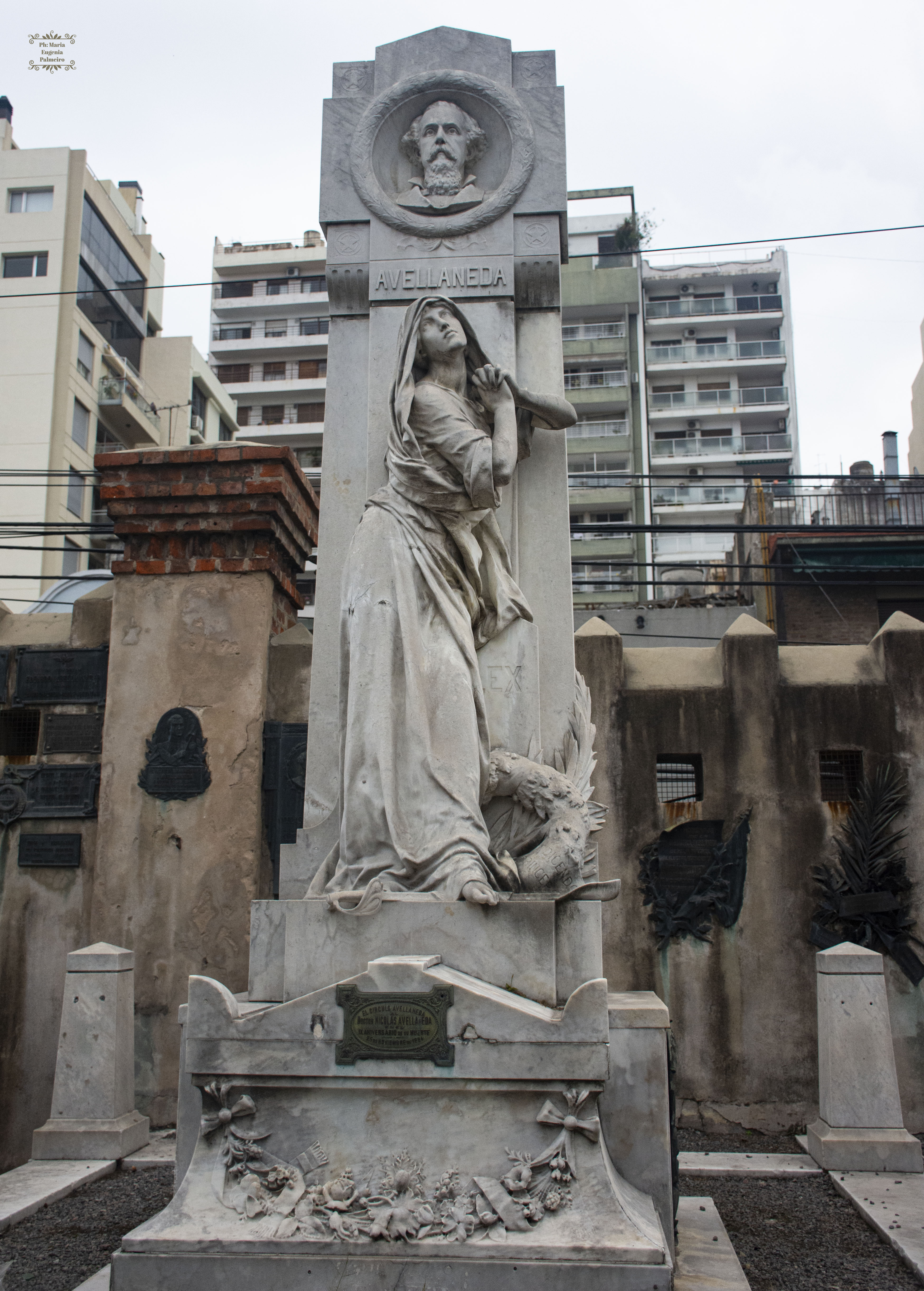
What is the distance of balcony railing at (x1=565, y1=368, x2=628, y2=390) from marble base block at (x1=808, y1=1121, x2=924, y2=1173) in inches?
1747

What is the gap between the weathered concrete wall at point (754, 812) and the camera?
889 cm

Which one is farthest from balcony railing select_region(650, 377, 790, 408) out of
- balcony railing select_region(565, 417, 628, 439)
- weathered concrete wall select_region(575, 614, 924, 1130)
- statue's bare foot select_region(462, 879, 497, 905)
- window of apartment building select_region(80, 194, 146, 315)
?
statue's bare foot select_region(462, 879, 497, 905)

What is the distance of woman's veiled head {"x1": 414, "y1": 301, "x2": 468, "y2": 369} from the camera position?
576 cm

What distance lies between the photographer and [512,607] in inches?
222

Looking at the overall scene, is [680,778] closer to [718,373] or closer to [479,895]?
[479,895]

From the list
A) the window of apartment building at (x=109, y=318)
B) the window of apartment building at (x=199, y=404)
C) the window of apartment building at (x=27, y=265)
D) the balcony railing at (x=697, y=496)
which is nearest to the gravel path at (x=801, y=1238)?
the window of apartment building at (x=109, y=318)

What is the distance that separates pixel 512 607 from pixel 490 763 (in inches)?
37.6

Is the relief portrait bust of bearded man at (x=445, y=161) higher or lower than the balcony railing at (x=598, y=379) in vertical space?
lower

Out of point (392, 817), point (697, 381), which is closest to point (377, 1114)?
point (392, 817)

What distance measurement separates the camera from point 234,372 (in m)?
60.2

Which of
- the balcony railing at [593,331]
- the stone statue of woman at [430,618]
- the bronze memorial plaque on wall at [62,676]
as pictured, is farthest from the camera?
the balcony railing at [593,331]

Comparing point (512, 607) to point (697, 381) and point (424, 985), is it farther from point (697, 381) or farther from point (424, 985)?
point (697, 381)

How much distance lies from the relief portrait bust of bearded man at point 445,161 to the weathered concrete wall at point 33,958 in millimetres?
5652

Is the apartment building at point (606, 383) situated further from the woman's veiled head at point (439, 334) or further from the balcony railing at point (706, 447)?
the woman's veiled head at point (439, 334)
